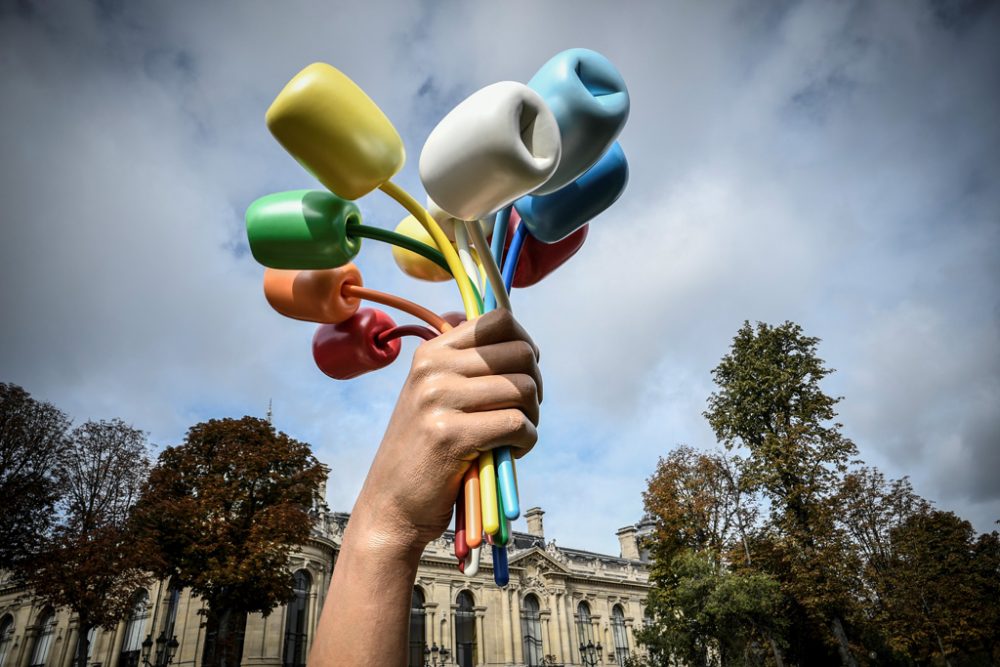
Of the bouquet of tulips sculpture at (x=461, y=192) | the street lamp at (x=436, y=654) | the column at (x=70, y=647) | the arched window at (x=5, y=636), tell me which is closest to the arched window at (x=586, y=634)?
the street lamp at (x=436, y=654)

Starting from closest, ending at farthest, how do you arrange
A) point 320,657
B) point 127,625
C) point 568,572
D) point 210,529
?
point 320,657 → point 210,529 → point 127,625 → point 568,572

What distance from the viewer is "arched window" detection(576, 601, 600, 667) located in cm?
3484

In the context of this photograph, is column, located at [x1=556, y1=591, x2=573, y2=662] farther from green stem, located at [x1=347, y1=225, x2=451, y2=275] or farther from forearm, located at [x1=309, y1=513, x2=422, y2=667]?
green stem, located at [x1=347, y1=225, x2=451, y2=275]

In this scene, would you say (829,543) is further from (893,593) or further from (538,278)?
(538,278)

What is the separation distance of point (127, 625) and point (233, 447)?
44.6 ft

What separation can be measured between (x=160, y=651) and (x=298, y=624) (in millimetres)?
5008

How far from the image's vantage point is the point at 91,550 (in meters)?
16.6

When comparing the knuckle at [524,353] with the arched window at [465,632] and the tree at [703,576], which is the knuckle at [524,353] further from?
the arched window at [465,632]

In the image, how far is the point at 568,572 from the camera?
3588 centimetres

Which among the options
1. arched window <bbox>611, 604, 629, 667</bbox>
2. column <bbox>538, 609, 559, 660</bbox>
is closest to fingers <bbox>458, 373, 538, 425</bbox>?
column <bbox>538, 609, 559, 660</bbox>

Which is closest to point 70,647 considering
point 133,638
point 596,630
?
point 133,638

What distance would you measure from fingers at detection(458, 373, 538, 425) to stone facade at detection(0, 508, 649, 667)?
20.7 m

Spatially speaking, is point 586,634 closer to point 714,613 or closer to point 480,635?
point 480,635

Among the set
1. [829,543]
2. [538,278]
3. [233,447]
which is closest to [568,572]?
[829,543]
